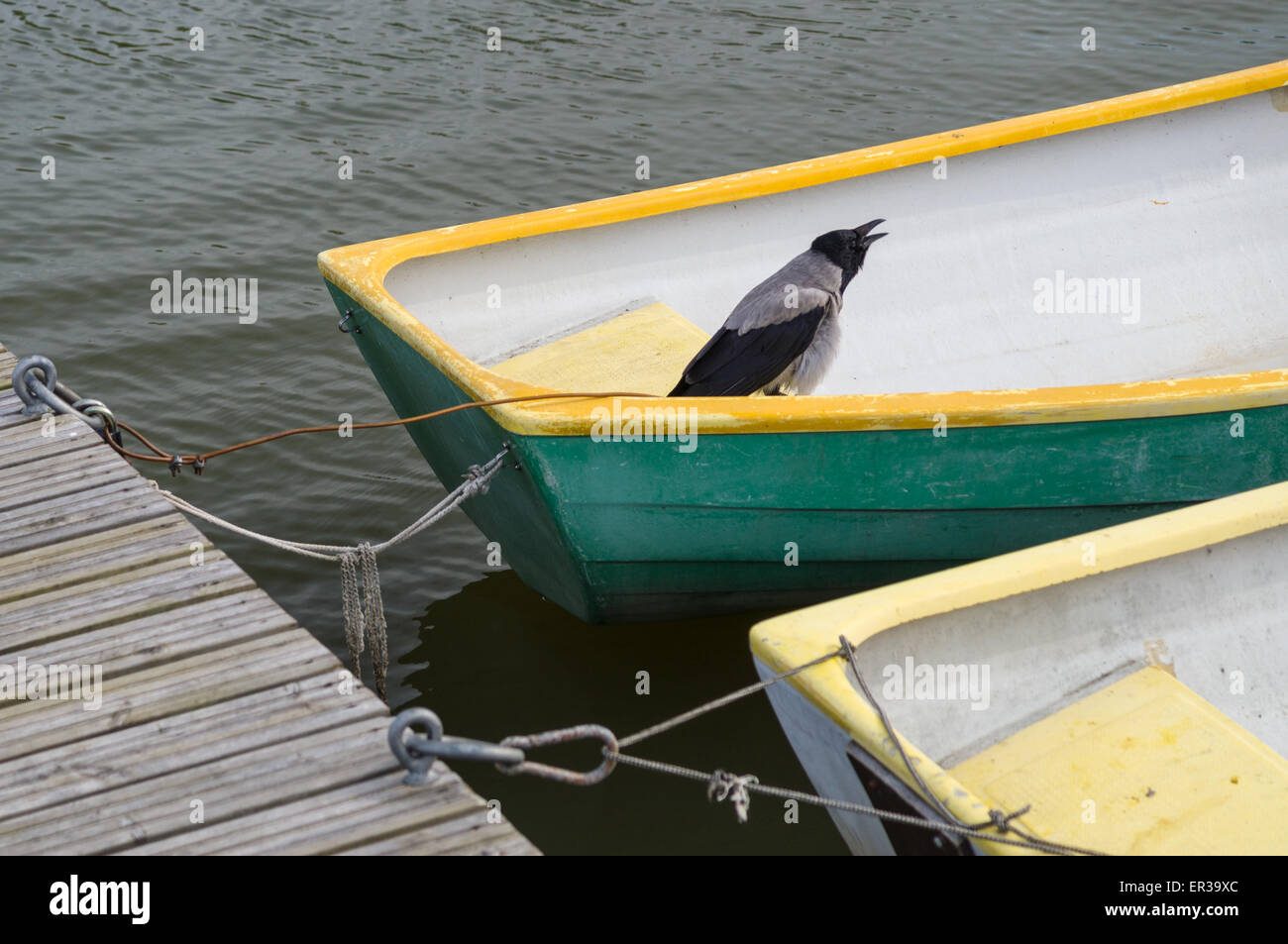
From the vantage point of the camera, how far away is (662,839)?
12.5ft

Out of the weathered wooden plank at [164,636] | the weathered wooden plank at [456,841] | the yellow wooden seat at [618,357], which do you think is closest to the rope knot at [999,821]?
the weathered wooden plank at [456,841]

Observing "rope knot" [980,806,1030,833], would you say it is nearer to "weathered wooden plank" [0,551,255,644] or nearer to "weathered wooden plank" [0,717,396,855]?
"weathered wooden plank" [0,717,396,855]

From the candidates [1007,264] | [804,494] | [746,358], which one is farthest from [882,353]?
[804,494]

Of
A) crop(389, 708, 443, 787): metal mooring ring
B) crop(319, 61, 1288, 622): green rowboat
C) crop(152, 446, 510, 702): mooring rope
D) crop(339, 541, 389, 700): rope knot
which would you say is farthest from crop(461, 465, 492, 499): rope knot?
crop(389, 708, 443, 787): metal mooring ring

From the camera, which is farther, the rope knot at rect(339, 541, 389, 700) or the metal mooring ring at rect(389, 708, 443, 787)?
the rope knot at rect(339, 541, 389, 700)

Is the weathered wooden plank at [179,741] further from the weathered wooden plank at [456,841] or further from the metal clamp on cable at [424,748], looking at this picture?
the weathered wooden plank at [456,841]

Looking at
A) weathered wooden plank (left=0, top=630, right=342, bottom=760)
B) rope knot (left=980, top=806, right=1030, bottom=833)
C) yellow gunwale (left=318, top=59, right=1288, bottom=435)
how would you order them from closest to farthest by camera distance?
rope knot (left=980, top=806, right=1030, bottom=833)
weathered wooden plank (left=0, top=630, right=342, bottom=760)
yellow gunwale (left=318, top=59, right=1288, bottom=435)

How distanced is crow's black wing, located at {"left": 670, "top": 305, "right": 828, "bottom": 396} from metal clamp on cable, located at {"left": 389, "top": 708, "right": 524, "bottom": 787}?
1.77m

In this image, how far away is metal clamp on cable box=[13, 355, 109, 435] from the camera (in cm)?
404

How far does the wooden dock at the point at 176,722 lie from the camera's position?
101 inches

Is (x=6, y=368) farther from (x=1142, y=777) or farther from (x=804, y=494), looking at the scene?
(x=1142, y=777)

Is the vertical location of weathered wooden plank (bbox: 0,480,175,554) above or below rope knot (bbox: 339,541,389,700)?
above

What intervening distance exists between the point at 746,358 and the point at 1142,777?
1708 millimetres

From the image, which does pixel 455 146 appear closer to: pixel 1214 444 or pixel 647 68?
pixel 647 68
